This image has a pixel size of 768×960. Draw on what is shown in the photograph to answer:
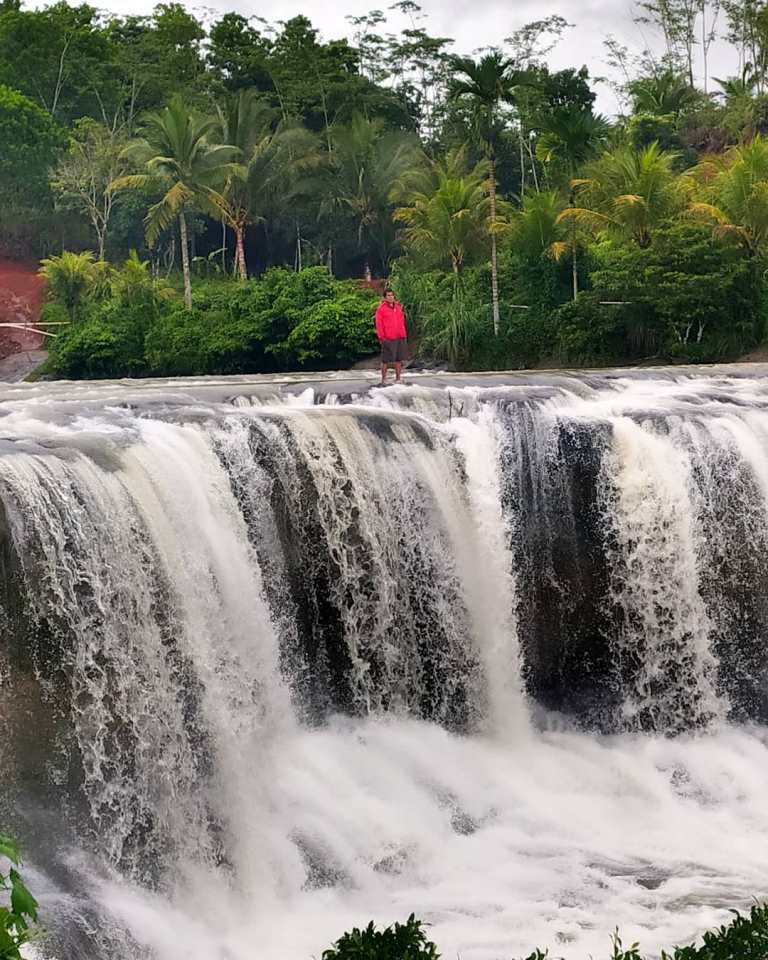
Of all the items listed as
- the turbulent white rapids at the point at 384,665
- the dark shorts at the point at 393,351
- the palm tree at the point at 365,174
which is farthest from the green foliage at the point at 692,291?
the palm tree at the point at 365,174

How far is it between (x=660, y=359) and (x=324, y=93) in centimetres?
2049

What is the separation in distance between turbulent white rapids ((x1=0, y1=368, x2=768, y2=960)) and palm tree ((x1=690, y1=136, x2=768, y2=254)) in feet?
34.0

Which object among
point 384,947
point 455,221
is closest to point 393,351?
point 384,947

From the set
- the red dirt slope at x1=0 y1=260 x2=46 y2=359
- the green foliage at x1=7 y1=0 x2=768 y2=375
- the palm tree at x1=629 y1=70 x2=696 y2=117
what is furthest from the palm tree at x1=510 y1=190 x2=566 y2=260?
the palm tree at x1=629 y1=70 x2=696 y2=117

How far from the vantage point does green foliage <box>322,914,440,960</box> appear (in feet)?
15.5

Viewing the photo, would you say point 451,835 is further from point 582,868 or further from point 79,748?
point 79,748

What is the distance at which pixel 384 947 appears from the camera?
4789 millimetres

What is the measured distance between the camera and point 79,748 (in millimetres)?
7223

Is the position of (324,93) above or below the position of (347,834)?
above

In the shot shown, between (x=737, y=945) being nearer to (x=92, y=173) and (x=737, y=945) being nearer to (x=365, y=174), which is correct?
(x=365, y=174)

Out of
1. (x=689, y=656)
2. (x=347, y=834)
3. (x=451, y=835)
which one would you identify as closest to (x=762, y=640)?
(x=689, y=656)

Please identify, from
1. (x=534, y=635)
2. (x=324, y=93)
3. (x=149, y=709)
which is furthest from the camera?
(x=324, y=93)

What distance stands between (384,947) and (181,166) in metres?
24.2

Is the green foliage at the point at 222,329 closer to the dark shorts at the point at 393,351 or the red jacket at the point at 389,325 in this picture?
the red jacket at the point at 389,325
